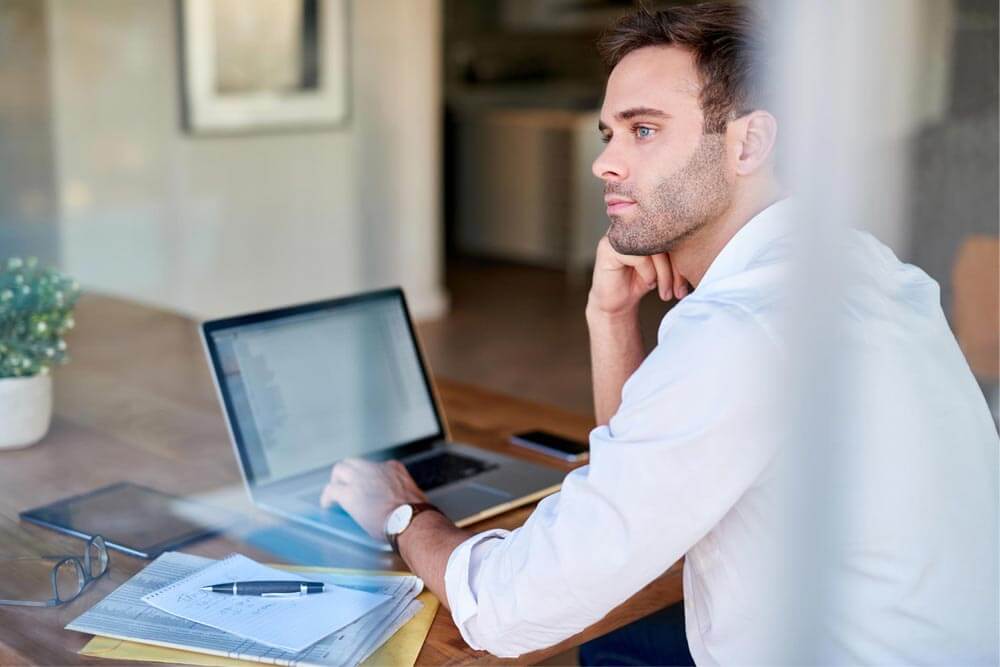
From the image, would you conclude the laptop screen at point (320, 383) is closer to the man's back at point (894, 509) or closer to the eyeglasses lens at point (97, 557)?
the eyeglasses lens at point (97, 557)

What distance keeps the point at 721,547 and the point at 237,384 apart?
73 cm

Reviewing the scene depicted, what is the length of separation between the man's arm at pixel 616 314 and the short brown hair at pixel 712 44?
1.07 feet

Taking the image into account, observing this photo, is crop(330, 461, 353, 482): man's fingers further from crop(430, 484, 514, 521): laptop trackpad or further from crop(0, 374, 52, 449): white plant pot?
crop(0, 374, 52, 449): white plant pot

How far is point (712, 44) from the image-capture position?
117 centimetres

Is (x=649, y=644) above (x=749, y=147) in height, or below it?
below

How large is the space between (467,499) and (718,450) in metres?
0.59

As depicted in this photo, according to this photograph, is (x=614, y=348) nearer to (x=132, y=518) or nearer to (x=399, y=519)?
(x=399, y=519)

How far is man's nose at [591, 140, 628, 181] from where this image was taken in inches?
46.1

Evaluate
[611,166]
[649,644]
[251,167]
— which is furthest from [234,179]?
[611,166]

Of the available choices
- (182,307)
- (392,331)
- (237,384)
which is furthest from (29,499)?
(182,307)

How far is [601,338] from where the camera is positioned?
155 centimetres

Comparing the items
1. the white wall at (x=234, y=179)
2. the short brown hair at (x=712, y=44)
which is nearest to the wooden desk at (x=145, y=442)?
the short brown hair at (x=712, y=44)

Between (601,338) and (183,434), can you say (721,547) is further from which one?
(183,434)

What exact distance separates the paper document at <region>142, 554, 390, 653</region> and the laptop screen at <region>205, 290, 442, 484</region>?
1.00 feet
